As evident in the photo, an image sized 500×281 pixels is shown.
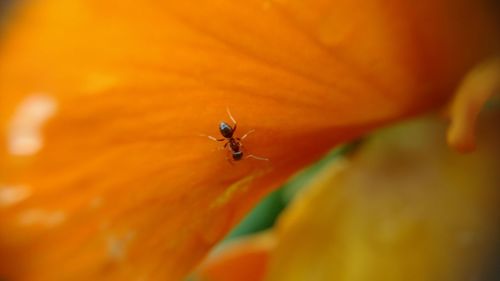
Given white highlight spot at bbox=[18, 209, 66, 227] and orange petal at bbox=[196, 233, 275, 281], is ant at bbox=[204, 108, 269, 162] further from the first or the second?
orange petal at bbox=[196, 233, 275, 281]

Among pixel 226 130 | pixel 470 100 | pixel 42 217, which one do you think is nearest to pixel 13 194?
pixel 42 217

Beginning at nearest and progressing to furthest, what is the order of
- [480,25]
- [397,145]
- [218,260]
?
[480,25], [397,145], [218,260]

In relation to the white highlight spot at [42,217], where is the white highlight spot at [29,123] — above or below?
above

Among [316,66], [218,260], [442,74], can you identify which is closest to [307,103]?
[316,66]

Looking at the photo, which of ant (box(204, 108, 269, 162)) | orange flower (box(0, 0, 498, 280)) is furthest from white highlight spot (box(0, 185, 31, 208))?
ant (box(204, 108, 269, 162))

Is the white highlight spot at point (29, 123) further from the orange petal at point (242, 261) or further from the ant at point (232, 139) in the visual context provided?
the orange petal at point (242, 261)

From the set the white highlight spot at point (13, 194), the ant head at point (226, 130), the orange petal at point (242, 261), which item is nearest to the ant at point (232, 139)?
the ant head at point (226, 130)

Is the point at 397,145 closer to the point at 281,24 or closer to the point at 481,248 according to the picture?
the point at 481,248
